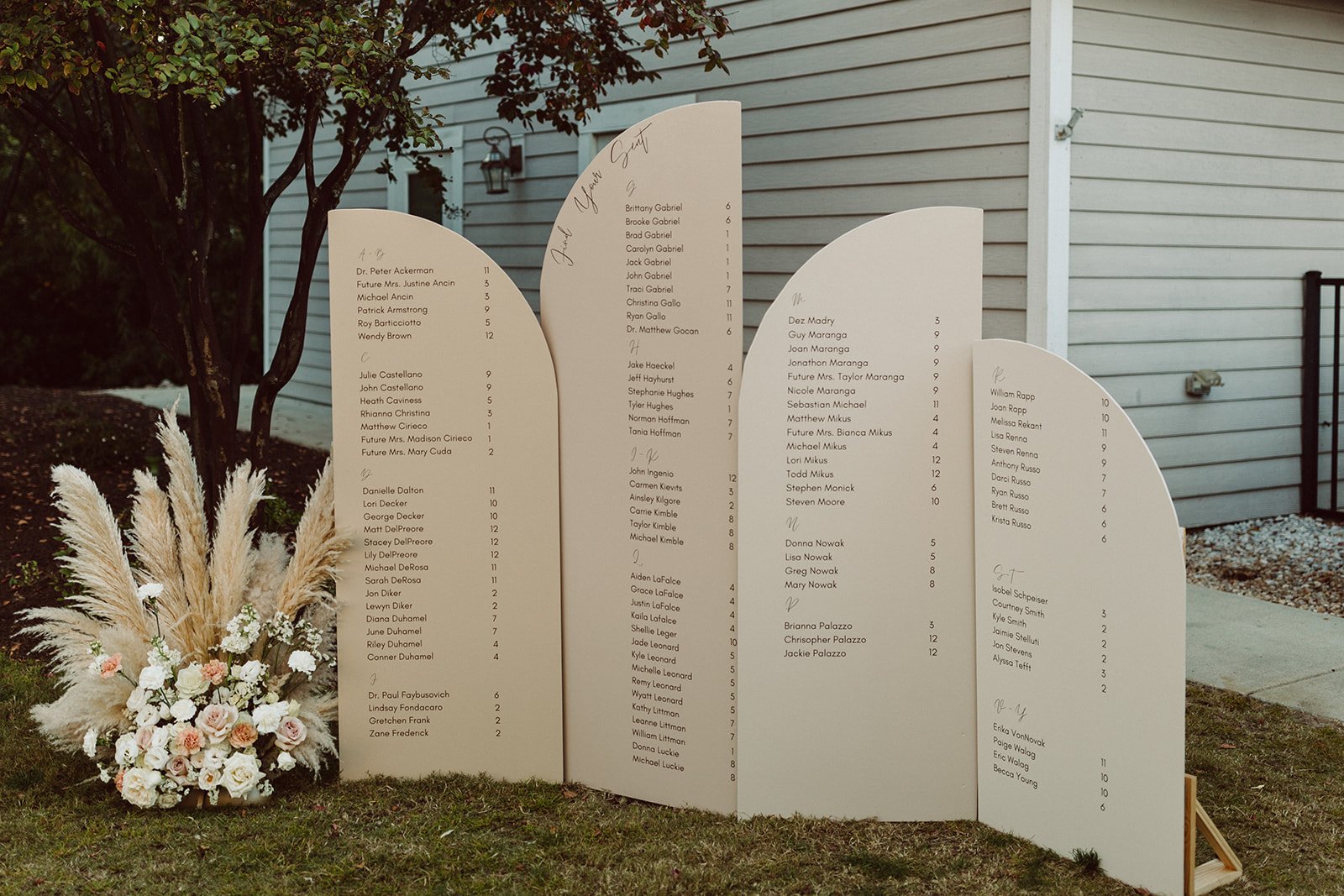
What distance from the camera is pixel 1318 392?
7551mm

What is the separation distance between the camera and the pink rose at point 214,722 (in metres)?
3.47

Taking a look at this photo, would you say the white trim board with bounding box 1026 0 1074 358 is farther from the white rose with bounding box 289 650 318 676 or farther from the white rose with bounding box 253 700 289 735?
the white rose with bounding box 253 700 289 735

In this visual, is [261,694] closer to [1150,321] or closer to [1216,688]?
[1216,688]

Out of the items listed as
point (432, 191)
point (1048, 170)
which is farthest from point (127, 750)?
point (432, 191)

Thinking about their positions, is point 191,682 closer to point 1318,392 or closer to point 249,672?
point 249,672

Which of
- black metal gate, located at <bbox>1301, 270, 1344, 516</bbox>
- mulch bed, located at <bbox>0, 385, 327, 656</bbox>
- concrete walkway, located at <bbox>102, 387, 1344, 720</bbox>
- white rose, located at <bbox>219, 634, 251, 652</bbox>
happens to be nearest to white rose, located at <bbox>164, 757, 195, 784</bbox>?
white rose, located at <bbox>219, 634, 251, 652</bbox>

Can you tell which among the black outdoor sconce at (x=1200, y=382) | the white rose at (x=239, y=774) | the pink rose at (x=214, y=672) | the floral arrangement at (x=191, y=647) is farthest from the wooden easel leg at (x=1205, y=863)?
the black outdoor sconce at (x=1200, y=382)

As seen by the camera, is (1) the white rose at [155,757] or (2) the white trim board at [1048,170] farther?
(2) the white trim board at [1048,170]

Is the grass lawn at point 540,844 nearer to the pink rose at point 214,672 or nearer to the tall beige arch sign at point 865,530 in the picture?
the tall beige arch sign at point 865,530

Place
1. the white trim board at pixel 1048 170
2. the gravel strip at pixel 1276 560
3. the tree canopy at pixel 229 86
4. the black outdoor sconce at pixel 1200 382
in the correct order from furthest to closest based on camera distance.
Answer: the black outdoor sconce at pixel 1200 382, the white trim board at pixel 1048 170, the gravel strip at pixel 1276 560, the tree canopy at pixel 229 86

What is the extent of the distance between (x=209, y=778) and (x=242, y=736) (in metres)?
0.14

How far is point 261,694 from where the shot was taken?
3594 mm

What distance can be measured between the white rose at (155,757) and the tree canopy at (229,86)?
220 centimetres

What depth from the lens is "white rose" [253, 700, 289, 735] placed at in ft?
11.5
